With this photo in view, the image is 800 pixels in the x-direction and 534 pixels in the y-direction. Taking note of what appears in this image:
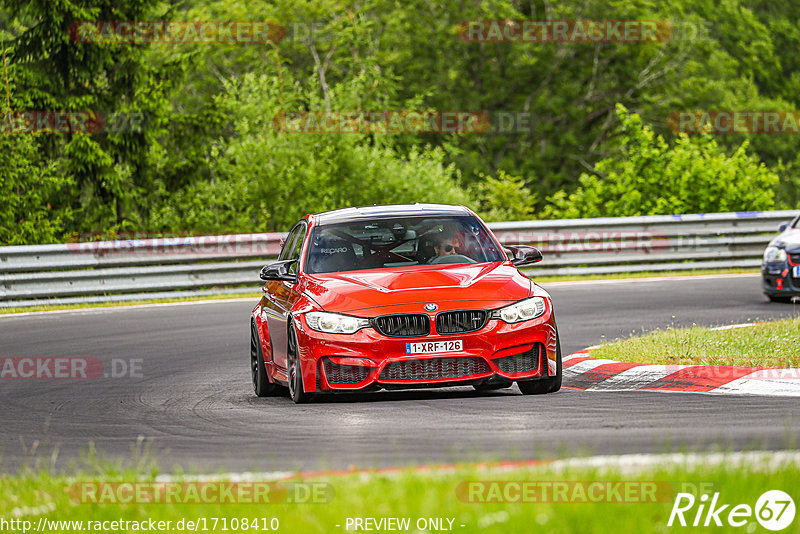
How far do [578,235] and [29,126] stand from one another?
1243 centimetres

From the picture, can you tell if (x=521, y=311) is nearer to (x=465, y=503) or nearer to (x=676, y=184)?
(x=465, y=503)

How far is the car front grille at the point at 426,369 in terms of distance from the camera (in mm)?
9461

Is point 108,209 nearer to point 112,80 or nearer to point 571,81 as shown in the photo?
point 112,80

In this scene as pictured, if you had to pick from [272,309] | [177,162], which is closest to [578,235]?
[177,162]

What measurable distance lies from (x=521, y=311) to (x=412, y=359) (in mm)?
912

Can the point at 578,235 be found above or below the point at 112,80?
below

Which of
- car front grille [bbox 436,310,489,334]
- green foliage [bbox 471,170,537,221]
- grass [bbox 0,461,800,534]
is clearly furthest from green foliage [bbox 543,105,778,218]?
grass [bbox 0,461,800,534]

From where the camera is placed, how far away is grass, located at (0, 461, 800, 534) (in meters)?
4.91

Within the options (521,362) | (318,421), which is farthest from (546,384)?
(318,421)

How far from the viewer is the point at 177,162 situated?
30.6 meters

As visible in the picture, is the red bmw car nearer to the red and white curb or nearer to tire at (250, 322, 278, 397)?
tire at (250, 322, 278, 397)

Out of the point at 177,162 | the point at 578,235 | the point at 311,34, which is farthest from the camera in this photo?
the point at 311,34

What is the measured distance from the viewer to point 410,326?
9.52 meters

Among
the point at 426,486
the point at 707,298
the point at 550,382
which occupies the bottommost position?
the point at 707,298
